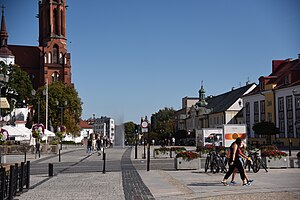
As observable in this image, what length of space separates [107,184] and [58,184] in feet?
6.21

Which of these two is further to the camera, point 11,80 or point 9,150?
point 11,80

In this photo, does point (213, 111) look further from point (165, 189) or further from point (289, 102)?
point (165, 189)

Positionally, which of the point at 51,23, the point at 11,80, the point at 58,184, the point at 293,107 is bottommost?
the point at 58,184

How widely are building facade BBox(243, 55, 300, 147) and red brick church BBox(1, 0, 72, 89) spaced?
44347mm

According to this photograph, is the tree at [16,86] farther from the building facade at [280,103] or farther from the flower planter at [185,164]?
the flower planter at [185,164]

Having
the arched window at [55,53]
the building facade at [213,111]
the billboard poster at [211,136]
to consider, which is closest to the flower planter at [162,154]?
the billboard poster at [211,136]

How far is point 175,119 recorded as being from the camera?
149 m

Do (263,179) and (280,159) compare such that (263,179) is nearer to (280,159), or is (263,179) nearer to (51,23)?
(280,159)

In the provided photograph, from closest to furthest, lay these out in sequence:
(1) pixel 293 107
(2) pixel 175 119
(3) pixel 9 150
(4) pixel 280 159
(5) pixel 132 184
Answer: (5) pixel 132 184
(4) pixel 280 159
(3) pixel 9 150
(1) pixel 293 107
(2) pixel 175 119

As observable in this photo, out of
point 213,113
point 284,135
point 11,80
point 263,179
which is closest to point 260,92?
point 284,135

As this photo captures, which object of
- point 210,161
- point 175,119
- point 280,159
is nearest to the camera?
point 210,161

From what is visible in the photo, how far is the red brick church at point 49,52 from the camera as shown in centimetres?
10838

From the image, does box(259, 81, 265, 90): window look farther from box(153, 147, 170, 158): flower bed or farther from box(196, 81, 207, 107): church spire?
box(196, 81, 207, 107): church spire

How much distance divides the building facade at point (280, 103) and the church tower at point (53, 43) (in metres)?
44.1
